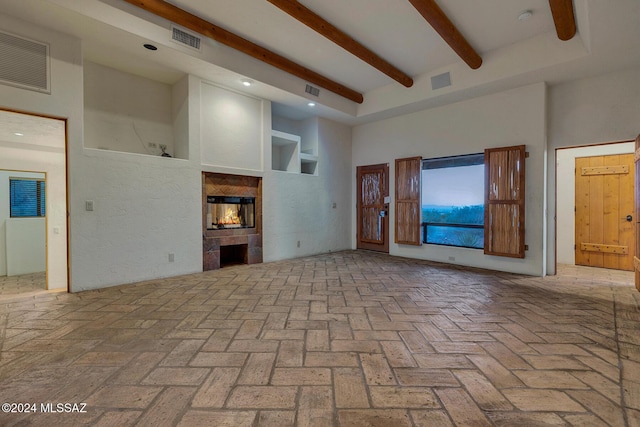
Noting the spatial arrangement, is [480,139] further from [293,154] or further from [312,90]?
[293,154]

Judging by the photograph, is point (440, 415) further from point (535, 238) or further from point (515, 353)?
point (535, 238)

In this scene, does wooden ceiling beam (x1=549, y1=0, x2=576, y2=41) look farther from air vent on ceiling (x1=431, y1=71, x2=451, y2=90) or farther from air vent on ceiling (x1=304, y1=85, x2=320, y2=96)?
air vent on ceiling (x1=304, y1=85, x2=320, y2=96)

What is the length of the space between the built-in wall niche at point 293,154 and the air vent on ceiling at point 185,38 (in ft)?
6.84

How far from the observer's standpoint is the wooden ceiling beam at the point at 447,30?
2996mm

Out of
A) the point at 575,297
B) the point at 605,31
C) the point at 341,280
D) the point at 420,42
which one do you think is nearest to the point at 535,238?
the point at 575,297

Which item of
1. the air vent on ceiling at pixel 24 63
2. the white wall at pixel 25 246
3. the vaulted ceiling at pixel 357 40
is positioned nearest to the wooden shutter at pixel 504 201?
the vaulted ceiling at pixel 357 40

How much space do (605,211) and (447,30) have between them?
4270 millimetres

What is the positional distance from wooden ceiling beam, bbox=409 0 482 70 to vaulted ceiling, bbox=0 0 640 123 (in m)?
0.01

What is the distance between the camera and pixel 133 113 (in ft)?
14.1

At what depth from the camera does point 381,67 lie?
4.43 meters

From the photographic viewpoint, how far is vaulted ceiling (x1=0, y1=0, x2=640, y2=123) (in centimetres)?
301

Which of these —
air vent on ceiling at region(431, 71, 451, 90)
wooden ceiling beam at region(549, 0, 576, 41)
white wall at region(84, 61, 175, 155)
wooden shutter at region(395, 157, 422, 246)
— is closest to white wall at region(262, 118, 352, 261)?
wooden shutter at region(395, 157, 422, 246)

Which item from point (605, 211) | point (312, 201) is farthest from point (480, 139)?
point (312, 201)

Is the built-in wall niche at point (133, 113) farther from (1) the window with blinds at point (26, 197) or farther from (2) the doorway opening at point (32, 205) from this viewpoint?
(1) the window with blinds at point (26, 197)
